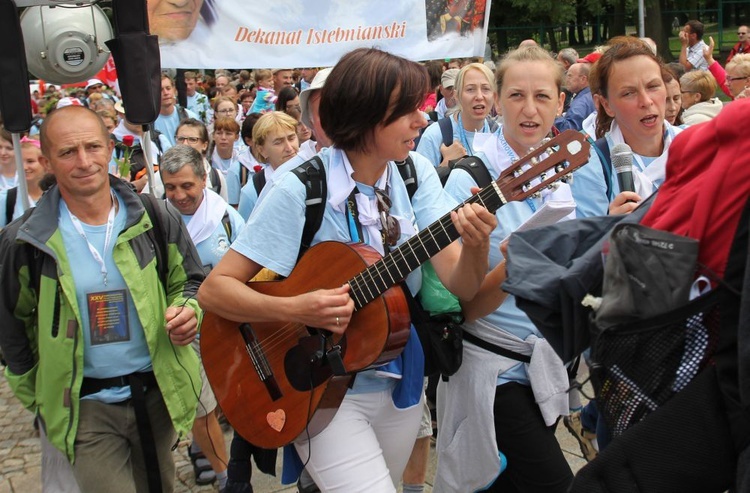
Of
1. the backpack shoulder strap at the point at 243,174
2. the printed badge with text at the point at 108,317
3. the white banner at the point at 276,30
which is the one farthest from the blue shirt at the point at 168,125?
the printed badge with text at the point at 108,317

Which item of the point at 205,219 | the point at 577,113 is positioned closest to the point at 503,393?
the point at 205,219

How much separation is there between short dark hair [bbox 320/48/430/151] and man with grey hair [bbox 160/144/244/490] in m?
2.16

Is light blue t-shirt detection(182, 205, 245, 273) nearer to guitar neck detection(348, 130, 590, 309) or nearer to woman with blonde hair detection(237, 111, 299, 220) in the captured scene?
woman with blonde hair detection(237, 111, 299, 220)

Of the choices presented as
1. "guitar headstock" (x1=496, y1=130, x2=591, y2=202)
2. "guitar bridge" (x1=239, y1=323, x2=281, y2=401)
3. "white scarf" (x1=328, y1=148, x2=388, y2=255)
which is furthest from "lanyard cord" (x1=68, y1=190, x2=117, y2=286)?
"guitar headstock" (x1=496, y1=130, x2=591, y2=202)

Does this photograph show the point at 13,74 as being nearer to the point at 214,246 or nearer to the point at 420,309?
the point at 214,246

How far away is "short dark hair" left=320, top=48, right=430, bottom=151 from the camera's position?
2855mm

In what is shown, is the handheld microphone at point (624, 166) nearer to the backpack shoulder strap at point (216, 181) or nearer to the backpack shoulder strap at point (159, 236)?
the backpack shoulder strap at point (159, 236)

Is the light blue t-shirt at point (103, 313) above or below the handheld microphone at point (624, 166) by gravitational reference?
below

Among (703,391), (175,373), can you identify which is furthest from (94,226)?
(703,391)

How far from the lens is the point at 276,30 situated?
20.5 ft

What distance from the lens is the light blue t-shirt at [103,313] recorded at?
131 inches

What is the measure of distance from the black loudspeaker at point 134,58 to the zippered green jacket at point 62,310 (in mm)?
395

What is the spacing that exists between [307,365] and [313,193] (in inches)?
23.7

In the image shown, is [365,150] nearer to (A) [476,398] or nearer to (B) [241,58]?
(A) [476,398]
